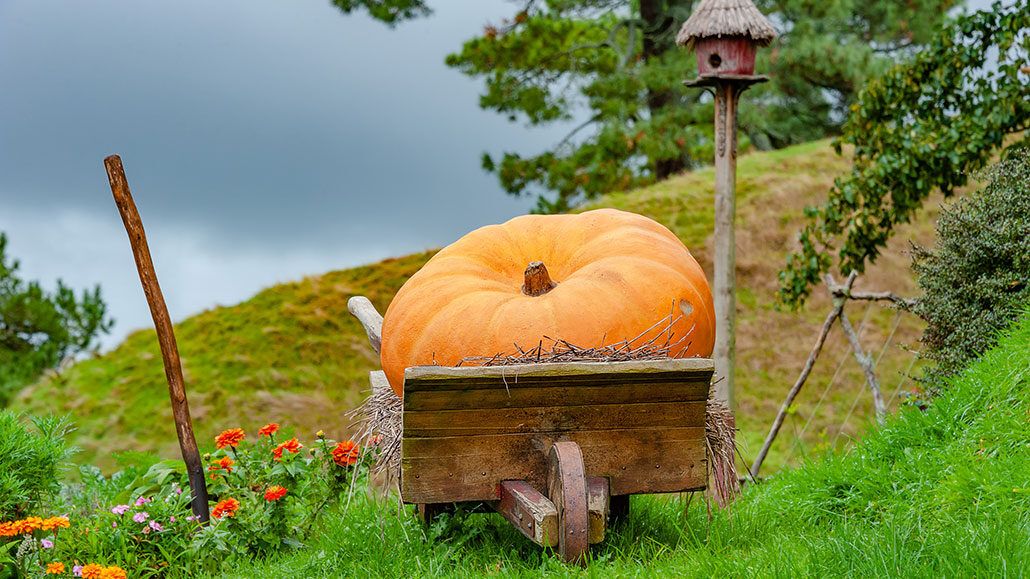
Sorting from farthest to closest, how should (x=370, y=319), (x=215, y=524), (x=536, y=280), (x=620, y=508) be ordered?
(x=215, y=524) → (x=370, y=319) → (x=620, y=508) → (x=536, y=280)

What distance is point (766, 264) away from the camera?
10.5 m

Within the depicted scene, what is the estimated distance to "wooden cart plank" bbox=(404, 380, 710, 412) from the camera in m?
2.54

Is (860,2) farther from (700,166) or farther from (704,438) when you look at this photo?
(704,438)

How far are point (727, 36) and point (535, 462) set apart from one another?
399cm

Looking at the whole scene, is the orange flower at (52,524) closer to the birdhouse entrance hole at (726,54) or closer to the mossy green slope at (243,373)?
the mossy green slope at (243,373)

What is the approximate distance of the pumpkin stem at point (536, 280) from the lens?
2871 millimetres

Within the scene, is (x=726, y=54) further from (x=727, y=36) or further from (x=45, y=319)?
(x=45, y=319)

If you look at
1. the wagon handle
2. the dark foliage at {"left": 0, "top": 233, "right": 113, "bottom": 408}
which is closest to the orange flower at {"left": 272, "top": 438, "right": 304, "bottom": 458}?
the wagon handle

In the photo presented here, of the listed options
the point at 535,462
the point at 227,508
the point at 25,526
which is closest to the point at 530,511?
the point at 535,462

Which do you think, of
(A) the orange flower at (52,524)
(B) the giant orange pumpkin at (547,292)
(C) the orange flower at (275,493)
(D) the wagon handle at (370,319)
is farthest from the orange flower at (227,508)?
(B) the giant orange pumpkin at (547,292)

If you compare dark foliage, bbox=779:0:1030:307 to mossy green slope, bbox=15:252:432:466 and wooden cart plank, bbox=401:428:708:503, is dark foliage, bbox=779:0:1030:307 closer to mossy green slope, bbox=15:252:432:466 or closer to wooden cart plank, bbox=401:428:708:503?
wooden cart plank, bbox=401:428:708:503

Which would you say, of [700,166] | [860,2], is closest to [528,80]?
[700,166]

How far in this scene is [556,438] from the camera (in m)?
2.67

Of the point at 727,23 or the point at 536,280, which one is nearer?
the point at 536,280
